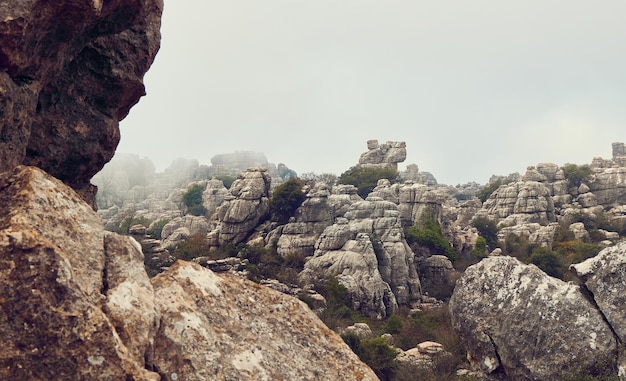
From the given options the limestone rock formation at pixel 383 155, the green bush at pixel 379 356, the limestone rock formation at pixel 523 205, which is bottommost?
the green bush at pixel 379 356

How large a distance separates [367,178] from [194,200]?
3429 centimetres

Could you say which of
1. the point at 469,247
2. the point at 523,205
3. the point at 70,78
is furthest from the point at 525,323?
the point at 523,205

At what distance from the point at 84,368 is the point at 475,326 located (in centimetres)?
1486

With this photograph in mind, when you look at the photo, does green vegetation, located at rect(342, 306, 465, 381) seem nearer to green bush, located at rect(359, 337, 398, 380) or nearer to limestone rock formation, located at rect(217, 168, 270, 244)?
green bush, located at rect(359, 337, 398, 380)

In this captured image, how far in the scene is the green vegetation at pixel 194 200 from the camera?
87375 millimetres

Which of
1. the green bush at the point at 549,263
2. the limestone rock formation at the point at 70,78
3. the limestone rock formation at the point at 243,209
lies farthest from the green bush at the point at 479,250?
the limestone rock formation at the point at 70,78

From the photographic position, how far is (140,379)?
358 centimetres

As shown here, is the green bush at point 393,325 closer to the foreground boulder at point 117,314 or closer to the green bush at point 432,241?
the green bush at point 432,241

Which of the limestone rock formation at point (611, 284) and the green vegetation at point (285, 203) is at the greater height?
the green vegetation at point (285, 203)

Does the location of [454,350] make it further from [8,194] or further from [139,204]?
[139,204]

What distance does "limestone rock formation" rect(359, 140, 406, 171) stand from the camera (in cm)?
8238

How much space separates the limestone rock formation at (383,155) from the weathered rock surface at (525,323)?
6442cm

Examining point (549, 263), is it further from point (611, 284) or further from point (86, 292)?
point (86, 292)

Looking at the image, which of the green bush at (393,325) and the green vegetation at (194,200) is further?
the green vegetation at (194,200)
